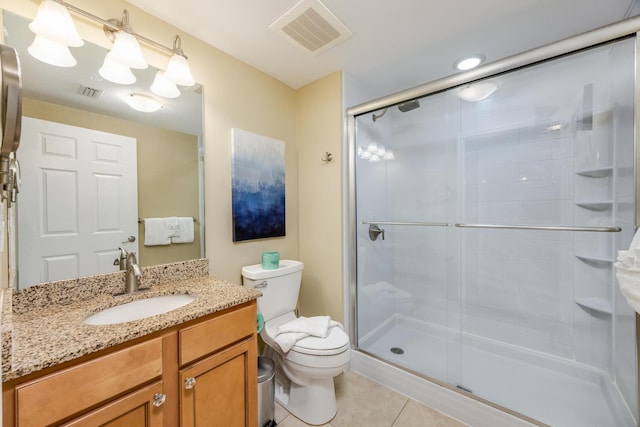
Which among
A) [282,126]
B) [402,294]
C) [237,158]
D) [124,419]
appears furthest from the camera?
[402,294]

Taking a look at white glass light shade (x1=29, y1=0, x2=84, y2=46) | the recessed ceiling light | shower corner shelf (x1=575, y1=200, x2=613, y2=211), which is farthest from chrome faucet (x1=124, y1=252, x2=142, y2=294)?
shower corner shelf (x1=575, y1=200, x2=613, y2=211)

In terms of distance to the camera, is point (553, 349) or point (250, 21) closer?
point (250, 21)

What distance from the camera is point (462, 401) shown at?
56.2 inches

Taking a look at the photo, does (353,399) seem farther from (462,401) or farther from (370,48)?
(370,48)

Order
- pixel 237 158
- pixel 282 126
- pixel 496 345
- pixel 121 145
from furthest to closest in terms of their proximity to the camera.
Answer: pixel 282 126 → pixel 496 345 → pixel 237 158 → pixel 121 145

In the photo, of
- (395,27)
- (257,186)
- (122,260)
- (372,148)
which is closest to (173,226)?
(122,260)

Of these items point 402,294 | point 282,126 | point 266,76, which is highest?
point 266,76

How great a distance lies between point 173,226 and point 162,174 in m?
0.29

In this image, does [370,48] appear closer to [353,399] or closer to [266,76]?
[266,76]

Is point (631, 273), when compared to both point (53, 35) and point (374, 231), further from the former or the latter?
point (53, 35)

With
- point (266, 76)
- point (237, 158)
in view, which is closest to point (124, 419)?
point (237, 158)

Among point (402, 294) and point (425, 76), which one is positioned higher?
point (425, 76)

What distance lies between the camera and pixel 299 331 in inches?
58.9

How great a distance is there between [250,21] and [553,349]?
2.86 metres
